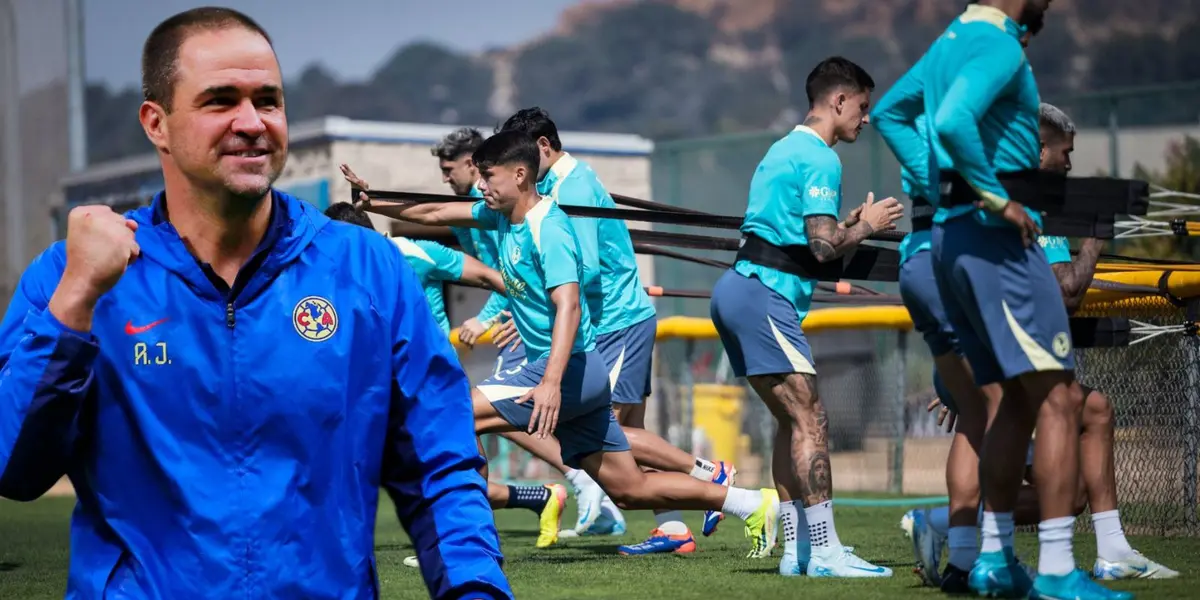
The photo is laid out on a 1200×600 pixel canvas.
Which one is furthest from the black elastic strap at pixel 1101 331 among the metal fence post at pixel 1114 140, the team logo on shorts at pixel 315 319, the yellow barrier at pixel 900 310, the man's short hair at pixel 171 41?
the metal fence post at pixel 1114 140

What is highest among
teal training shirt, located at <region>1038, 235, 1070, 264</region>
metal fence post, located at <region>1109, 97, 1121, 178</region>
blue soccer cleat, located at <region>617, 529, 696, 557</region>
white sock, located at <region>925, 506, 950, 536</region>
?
metal fence post, located at <region>1109, 97, 1121, 178</region>

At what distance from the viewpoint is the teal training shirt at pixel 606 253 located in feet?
27.4

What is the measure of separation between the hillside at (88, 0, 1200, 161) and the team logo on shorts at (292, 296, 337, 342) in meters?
94.2

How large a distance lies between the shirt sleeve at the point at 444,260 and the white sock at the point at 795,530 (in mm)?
2521

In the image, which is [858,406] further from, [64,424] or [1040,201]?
[64,424]

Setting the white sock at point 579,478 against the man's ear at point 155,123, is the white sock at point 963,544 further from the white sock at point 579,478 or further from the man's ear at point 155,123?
the white sock at point 579,478

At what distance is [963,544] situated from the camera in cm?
584

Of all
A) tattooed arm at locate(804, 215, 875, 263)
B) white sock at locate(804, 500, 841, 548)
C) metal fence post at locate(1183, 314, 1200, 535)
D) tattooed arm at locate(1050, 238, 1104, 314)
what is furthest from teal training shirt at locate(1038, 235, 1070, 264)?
metal fence post at locate(1183, 314, 1200, 535)

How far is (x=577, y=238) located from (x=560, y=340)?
922 millimetres

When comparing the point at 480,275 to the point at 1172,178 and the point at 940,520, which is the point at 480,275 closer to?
the point at 940,520

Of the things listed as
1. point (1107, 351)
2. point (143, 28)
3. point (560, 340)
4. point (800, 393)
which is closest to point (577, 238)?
point (560, 340)

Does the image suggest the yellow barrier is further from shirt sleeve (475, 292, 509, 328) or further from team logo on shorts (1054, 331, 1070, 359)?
team logo on shorts (1054, 331, 1070, 359)

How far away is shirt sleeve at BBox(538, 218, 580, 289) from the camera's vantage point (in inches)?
283

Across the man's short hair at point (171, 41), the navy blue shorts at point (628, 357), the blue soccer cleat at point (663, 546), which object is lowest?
the blue soccer cleat at point (663, 546)
